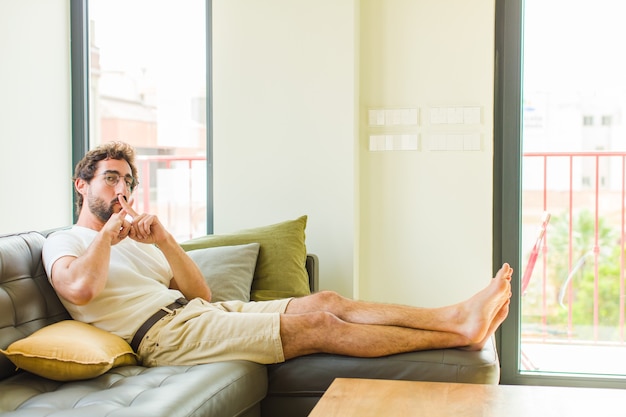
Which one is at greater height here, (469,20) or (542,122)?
(469,20)

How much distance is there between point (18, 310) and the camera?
8.13 feet

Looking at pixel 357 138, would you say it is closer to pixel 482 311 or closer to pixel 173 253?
pixel 173 253

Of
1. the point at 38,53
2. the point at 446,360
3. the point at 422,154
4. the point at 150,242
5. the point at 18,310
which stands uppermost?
the point at 38,53

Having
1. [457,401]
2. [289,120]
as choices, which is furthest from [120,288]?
[289,120]

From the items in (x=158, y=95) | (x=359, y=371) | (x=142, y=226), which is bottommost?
(x=359, y=371)

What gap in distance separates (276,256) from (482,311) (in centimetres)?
104

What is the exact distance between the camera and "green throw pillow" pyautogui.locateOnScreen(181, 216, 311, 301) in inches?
128

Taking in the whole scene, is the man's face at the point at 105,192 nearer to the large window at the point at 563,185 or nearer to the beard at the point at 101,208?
the beard at the point at 101,208

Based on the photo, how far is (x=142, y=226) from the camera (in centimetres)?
279

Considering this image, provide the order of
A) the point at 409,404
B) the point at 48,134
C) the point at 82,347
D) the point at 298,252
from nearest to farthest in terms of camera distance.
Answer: the point at 409,404 < the point at 82,347 < the point at 298,252 < the point at 48,134

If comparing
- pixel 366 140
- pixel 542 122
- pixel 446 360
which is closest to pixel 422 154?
pixel 366 140

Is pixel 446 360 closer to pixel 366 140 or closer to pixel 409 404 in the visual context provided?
pixel 409 404

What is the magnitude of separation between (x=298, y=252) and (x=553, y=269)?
1315 millimetres

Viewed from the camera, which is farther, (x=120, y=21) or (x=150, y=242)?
(x=120, y=21)
